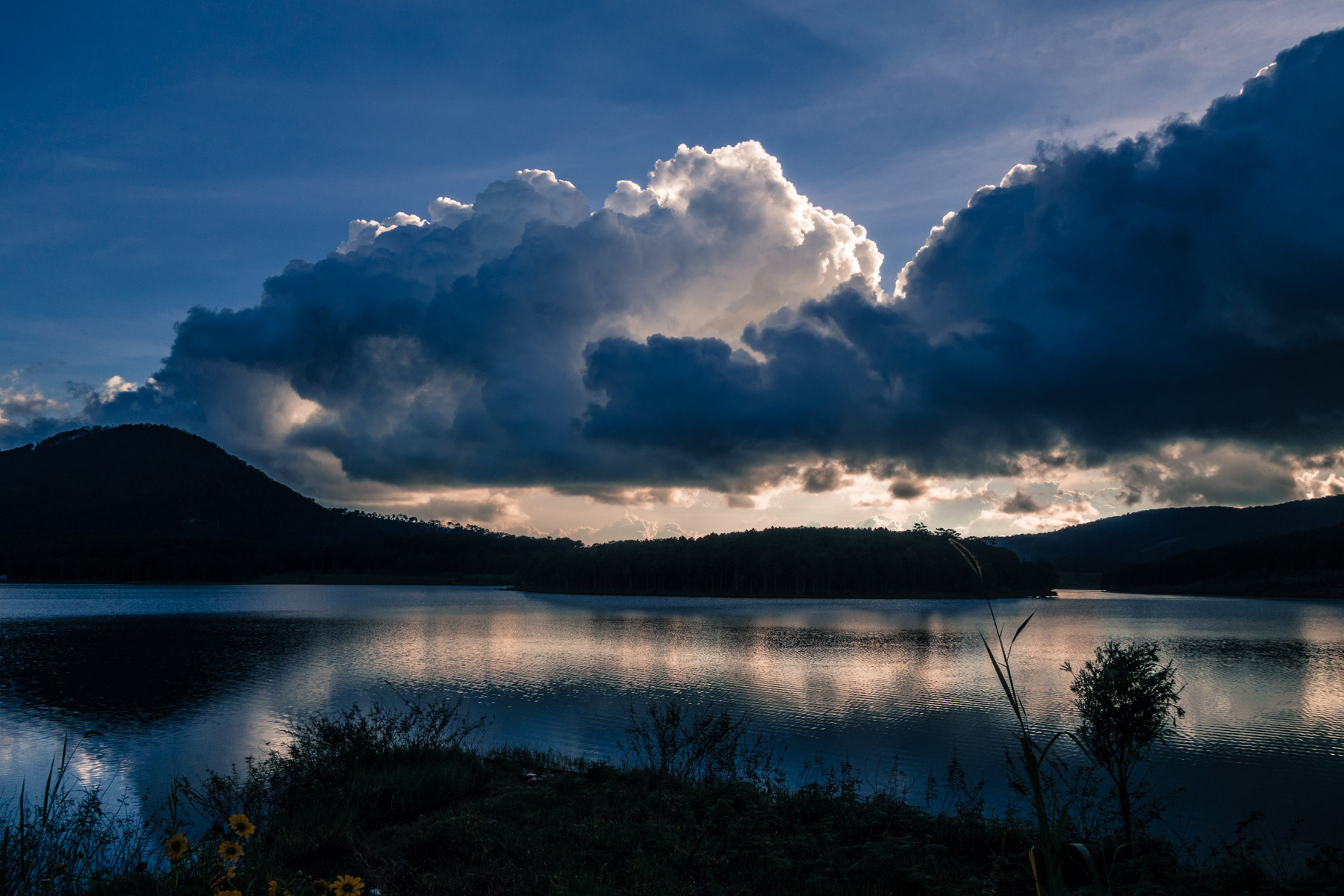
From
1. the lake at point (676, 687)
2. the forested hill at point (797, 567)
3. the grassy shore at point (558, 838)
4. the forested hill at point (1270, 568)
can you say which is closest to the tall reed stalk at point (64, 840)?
the grassy shore at point (558, 838)

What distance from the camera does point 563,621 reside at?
81.8 meters

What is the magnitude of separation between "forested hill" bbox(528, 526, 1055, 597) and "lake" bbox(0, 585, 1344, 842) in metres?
74.0

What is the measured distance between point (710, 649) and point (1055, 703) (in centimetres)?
2488

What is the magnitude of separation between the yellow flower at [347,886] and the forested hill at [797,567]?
144 metres

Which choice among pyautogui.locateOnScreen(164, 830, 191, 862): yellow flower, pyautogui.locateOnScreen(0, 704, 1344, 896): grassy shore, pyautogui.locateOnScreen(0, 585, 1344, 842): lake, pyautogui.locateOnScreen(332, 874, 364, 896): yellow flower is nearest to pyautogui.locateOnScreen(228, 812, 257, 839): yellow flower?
pyautogui.locateOnScreen(0, 704, 1344, 896): grassy shore

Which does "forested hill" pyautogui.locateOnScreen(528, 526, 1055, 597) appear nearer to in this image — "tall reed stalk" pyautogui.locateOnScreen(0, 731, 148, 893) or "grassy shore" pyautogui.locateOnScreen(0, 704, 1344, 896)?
"grassy shore" pyautogui.locateOnScreen(0, 704, 1344, 896)

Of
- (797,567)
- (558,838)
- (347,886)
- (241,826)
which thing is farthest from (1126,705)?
(797,567)

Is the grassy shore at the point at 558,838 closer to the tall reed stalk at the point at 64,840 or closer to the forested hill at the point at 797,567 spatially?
the tall reed stalk at the point at 64,840

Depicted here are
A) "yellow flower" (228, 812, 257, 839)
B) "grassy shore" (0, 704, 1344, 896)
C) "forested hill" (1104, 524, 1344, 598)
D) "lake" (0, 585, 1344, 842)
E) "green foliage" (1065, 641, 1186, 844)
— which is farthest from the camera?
"forested hill" (1104, 524, 1344, 598)

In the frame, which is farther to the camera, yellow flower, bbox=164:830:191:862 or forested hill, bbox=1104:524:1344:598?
forested hill, bbox=1104:524:1344:598

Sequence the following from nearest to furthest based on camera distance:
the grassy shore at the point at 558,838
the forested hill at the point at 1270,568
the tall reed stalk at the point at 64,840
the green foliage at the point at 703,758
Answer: the tall reed stalk at the point at 64,840
the grassy shore at the point at 558,838
the green foliage at the point at 703,758
the forested hill at the point at 1270,568

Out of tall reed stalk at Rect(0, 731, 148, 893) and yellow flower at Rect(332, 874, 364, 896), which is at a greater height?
yellow flower at Rect(332, 874, 364, 896)

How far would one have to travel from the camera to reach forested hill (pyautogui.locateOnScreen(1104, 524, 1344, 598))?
493 feet

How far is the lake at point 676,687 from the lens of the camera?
74.1ft
